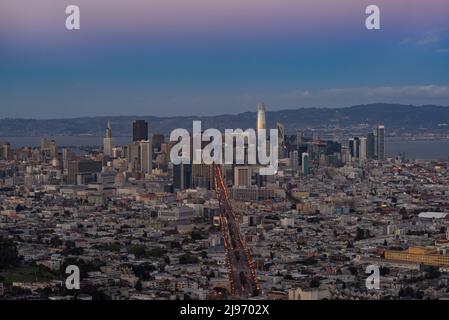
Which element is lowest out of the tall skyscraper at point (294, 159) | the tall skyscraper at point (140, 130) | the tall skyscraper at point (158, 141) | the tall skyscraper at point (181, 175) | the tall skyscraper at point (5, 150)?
the tall skyscraper at point (181, 175)

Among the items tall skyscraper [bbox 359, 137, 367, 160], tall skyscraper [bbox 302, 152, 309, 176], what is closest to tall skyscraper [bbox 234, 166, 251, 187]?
tall skyscraper [bbox 302, 152, 309, 176]

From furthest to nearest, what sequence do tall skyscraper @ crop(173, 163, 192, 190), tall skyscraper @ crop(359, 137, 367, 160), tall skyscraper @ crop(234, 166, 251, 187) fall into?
tall skyscraper @ crop(359, 137, 367, 160) → tall skyscraper @ crop(173, 163, 192, 190) → tall skyscraper @ crop(234, 166, 251, 187)

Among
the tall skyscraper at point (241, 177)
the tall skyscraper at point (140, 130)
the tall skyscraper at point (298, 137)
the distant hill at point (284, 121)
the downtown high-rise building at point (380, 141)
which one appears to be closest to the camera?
the distant hill at point (284, 121)

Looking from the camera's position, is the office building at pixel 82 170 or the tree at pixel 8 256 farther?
the office building at pixel 82 170

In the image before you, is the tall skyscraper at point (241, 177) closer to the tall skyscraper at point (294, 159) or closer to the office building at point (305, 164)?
the tall skyscraper at point (294, 159)

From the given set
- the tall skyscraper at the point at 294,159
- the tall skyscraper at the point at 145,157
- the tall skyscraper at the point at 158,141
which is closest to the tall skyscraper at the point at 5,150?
the tall skyscraper at the point at 145,157

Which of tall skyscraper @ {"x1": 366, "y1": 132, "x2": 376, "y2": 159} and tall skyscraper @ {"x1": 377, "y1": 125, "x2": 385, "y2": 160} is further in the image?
tall skyscraper @ {"x1": 366, "y1": 132, "x2": 376, "y2": 159}

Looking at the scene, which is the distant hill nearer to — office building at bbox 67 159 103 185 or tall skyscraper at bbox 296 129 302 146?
tall skyscraper at bbox 296 129 302 146
